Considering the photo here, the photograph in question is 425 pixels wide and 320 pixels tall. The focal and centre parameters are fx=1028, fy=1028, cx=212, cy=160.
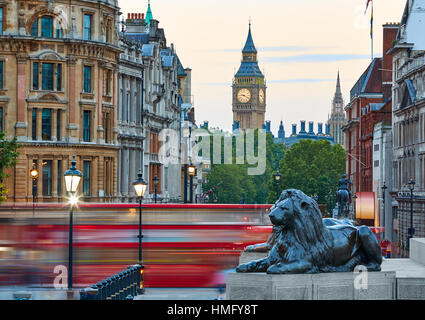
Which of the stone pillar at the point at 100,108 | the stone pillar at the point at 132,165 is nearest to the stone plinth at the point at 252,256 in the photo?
the stone pillar at the point at 100,108

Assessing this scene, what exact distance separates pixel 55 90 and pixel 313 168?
3903 inches

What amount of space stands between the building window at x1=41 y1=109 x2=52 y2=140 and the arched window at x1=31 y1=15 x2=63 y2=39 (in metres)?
5.03

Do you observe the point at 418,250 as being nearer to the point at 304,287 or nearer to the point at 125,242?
the point at 304,287

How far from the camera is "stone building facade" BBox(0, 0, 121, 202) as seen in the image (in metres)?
66.8

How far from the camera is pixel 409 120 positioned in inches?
3297

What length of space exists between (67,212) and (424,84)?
52507mm

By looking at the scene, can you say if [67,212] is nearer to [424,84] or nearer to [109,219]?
[109,219]

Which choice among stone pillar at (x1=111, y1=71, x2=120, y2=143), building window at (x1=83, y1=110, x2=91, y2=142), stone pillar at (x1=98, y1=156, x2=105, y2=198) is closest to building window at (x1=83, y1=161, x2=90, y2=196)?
stone pillar at (x1=98, y1=156, x2=105, y2=198)

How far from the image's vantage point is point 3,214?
28.3 metres

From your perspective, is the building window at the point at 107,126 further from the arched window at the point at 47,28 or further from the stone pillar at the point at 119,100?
the arched window at the point at 47,28

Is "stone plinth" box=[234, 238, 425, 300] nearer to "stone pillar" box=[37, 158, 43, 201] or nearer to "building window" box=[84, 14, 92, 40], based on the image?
"stone pillar" box=[37, 158, 43, 201]

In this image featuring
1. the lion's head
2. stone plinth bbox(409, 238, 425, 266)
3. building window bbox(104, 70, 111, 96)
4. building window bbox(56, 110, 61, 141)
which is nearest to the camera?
the lion's head

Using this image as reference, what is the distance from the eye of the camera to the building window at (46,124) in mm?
68450
